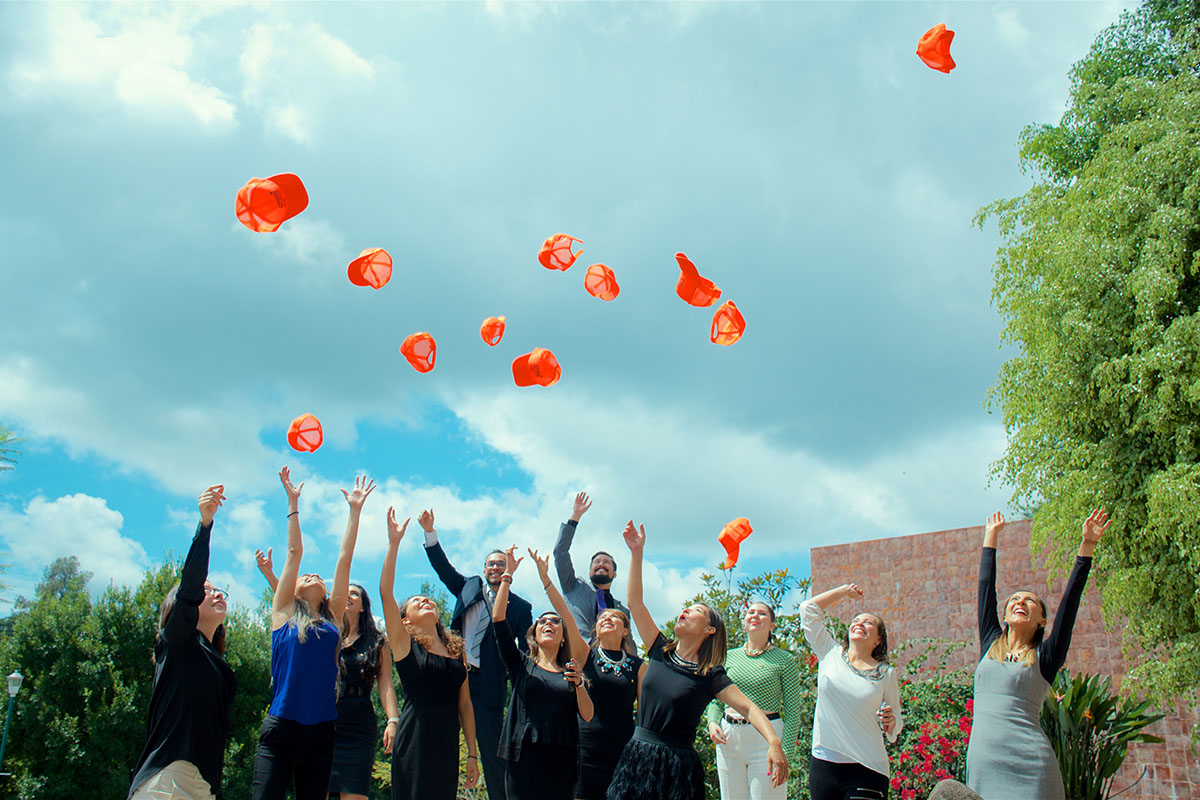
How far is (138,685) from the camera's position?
24.7 m

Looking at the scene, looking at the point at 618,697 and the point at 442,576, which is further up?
the point at 442,576

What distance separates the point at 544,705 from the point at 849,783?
1619mm

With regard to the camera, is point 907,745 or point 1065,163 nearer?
point 907,745

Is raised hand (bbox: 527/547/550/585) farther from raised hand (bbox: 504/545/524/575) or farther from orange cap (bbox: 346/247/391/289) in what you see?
orange cap (bbox: 346/247/391/289)

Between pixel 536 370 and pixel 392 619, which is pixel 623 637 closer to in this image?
pixel 392 619

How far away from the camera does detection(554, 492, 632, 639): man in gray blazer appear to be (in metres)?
6.47

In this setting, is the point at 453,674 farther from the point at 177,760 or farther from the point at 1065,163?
the point at 1065,163

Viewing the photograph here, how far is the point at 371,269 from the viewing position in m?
8.20

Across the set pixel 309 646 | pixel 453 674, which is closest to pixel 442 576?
pixel 453 674

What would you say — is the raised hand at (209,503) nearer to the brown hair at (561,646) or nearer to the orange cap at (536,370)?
the brown hair at (561,646)

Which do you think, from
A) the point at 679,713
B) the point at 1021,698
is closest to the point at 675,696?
the point at 679,713

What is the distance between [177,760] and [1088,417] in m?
12.1

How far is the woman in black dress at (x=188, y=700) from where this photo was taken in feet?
12.5

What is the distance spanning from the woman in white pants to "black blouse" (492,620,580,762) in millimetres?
863
